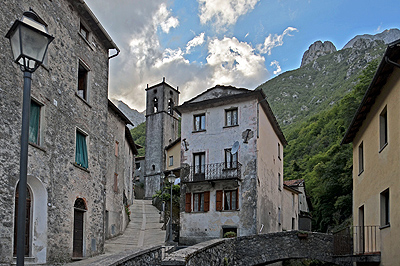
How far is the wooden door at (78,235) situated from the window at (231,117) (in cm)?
1151

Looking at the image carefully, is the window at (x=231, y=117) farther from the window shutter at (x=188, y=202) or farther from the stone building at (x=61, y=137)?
the stone building at (x=61, y=137)

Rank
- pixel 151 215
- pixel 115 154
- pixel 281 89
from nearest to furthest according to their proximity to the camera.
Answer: pixel 115 154 < pixel 151 215 < pixel 281 89

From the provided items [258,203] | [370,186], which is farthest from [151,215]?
[370,186]

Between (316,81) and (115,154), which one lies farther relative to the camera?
(316,81)

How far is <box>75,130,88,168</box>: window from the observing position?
16.1 meters

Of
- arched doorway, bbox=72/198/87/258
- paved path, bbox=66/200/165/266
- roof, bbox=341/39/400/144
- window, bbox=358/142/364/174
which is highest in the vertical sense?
roof, bbox=341/39/400/144

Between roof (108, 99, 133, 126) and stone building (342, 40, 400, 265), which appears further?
roof (108, 99, 133, 126)

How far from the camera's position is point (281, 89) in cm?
10106

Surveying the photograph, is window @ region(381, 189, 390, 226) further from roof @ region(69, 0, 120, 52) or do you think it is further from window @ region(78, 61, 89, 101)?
roof @ region(69, 0, 120, 52)

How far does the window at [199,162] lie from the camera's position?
82.7 ft

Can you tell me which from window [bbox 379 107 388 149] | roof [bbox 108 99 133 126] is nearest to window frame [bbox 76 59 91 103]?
roof [bbox 108 99 133 126]

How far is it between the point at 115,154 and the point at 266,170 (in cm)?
937

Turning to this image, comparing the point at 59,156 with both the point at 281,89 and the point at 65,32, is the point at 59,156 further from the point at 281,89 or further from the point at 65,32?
the point at 281,89

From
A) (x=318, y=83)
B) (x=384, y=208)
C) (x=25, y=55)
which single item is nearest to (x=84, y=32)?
(x=384, y=208)
